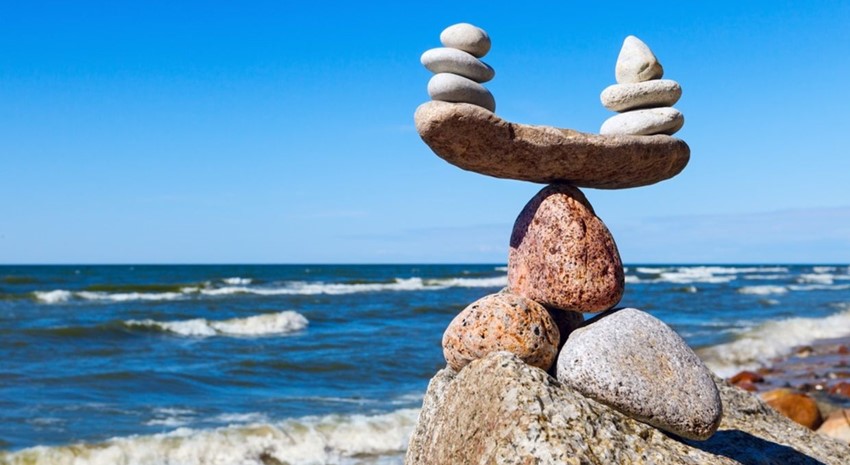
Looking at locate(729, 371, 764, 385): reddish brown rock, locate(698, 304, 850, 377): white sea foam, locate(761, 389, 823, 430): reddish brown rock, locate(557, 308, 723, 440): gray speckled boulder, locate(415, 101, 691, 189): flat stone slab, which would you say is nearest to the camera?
locate(557, 308, 723, 440): gray speckled boulder

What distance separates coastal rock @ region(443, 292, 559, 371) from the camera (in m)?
5.79

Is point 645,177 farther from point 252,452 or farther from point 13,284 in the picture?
point 13,284

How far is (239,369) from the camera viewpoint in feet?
54.7

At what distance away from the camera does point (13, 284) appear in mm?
47750

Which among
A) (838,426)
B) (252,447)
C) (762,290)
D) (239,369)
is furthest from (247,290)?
(838,426)

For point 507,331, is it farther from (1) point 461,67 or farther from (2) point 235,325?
(2) point 235,325

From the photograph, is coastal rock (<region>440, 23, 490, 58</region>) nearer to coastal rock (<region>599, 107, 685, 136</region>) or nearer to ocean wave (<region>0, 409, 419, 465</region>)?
coastal rock (<region>599, 107, 685, 136</region>)

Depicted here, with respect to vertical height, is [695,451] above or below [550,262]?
below

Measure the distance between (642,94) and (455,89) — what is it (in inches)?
58.1

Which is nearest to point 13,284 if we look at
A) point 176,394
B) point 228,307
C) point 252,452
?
point 228,307

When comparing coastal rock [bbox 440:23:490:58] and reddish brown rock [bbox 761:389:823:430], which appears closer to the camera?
coastal rock [bbox 440:23:490:58]

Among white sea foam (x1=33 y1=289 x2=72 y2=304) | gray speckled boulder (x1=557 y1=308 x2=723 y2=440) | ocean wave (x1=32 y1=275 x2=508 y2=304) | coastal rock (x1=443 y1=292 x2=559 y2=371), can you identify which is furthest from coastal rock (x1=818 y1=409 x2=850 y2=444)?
white sea foam (x1=33 y1=289 x2=72 y2=304)

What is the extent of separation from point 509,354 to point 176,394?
32.0 feet

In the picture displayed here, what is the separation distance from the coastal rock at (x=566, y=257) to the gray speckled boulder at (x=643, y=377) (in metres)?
0.31
